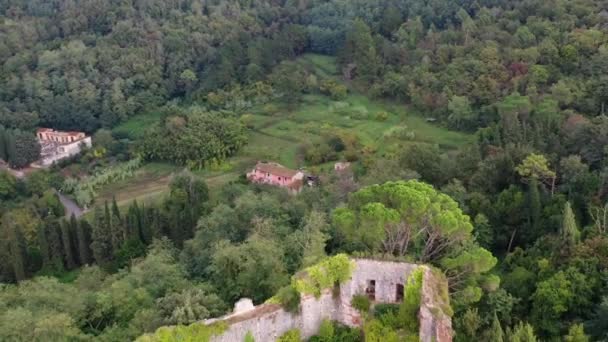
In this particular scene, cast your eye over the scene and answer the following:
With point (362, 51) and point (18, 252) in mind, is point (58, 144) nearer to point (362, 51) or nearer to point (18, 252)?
point (18, 252)

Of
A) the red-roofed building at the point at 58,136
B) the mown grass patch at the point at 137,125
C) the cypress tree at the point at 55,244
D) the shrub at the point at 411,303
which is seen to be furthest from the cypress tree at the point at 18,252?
the shrub at the point at 411,303

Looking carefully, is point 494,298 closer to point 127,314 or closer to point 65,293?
point 127,314

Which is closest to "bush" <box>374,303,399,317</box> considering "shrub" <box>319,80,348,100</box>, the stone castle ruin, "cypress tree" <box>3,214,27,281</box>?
the stone castle ruin

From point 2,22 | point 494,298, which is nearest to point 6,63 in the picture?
point 2,22

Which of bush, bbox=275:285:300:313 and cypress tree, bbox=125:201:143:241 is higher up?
bush, bbox=275:285:300:313

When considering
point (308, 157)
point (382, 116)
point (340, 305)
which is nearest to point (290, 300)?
point (340, 305)

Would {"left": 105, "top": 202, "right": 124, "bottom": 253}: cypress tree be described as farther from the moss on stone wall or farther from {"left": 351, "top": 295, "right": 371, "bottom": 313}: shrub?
{"left": 351, "top": 295, "right": 371, "bottom": 313}: shrub

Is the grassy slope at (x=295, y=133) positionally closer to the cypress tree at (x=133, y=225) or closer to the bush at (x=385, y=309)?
the cypress tree at (x=133, y=225)
